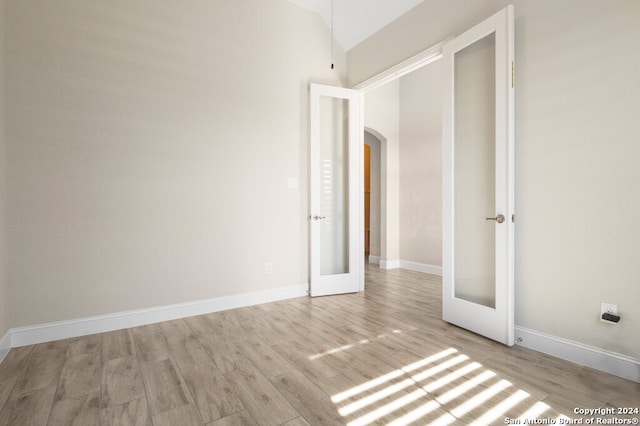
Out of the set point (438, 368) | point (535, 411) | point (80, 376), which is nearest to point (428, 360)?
point (438, 368)

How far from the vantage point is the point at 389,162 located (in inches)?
220

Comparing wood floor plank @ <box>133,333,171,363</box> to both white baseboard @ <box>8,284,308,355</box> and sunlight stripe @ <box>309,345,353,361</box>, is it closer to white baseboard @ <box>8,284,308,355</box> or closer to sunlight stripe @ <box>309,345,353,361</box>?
white baseboard @ <box>8,284,308,355</box>

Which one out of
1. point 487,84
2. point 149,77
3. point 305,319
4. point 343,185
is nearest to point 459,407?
point 305,319

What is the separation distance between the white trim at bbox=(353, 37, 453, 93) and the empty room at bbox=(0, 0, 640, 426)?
4cm

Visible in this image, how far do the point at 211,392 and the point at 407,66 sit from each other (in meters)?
3.46

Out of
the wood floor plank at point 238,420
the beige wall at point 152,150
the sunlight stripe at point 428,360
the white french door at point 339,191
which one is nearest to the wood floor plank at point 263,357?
the wood floor plank at point 238,420

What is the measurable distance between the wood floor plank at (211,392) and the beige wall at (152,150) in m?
1.24

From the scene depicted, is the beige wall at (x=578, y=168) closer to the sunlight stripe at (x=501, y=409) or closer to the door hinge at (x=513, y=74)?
the door hinge at (x=513, y=74)

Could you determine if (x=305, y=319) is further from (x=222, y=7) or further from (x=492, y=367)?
(x=222, y=7)

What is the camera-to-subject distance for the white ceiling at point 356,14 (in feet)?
11.5

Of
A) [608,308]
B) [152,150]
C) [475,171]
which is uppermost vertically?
[152,150]

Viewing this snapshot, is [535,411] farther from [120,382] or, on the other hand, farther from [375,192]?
[375,192]

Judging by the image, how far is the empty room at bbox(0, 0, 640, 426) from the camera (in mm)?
1907

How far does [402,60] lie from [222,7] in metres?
1.98
